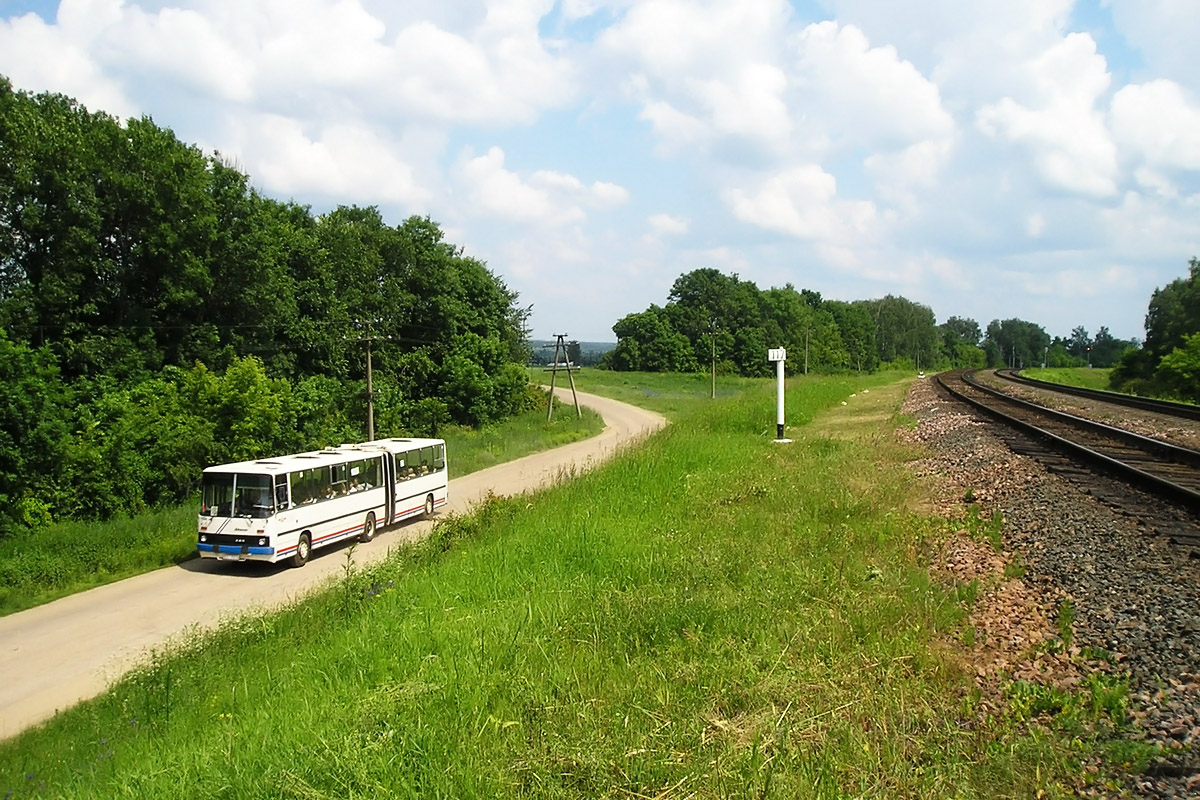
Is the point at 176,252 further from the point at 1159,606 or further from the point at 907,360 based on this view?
the point at 907,360

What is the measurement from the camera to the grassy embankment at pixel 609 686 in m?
4.28

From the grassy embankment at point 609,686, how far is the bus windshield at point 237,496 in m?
7.39

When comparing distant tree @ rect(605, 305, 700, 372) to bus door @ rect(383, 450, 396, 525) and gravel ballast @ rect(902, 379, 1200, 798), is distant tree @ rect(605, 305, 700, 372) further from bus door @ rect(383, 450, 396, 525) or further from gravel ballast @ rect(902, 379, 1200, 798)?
gravel ballast @ rect(902, 379, 1200, 798)

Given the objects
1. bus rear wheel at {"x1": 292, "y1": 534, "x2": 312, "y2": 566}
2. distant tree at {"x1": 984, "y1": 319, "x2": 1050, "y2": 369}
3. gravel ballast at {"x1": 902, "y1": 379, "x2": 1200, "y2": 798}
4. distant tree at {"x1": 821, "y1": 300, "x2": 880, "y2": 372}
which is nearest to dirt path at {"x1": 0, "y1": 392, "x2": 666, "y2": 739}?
bus rear wheel at {"x1": 292, "y1": 534, "x2": 312, "y2": 566}

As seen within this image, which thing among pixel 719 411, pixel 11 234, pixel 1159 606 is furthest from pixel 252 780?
pixel 11 234

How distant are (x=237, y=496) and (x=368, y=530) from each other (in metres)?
4.39

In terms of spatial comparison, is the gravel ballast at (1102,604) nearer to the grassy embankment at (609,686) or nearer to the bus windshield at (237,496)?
the grassy embankment at (609,686)

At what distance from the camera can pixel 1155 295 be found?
250 ft

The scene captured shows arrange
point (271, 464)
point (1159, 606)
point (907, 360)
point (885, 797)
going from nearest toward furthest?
point (885, 797) → point (1159, 606) → point (271, 464) → point (907, 360)

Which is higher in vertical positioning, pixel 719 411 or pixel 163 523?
pixel 719 411

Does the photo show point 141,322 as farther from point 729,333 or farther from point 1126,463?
point 729,333

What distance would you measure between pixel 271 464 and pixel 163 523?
5.09 m

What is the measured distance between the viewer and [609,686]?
17.5 feet

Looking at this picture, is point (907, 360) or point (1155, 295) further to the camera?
point (907, 360)
